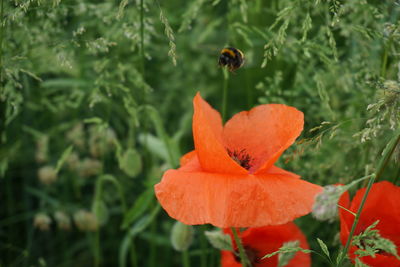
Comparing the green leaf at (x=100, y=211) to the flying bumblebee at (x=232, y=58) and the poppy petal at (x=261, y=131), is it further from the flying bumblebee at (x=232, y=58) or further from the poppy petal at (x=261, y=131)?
the flying bumblebee at (x=232, y=58)

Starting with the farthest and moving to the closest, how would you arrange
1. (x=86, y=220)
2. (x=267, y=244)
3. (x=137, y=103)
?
(x=137, y=103)
(x=86, y=220)
(x=267, y=244)

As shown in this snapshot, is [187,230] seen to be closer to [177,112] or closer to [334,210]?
[334,210]

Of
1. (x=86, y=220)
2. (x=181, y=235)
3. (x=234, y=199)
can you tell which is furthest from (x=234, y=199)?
(x=86, y=220)

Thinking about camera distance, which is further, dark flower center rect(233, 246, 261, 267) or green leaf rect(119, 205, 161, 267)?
green leaf rect(119, 205, 161, 267)

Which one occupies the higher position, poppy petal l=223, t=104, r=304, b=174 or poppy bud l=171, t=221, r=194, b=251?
poppy petal l=223, t=104, r=304, b=174

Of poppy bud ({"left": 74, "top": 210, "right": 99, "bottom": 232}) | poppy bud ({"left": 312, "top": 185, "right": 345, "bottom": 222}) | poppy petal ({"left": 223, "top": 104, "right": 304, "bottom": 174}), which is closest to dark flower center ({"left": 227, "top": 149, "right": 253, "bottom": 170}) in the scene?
poppy petal ({"left": 223, "top": 104, "right": 304, "bottom": 174})

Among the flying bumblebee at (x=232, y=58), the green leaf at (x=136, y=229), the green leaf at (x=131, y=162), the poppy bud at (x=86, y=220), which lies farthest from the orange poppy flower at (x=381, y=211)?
the poppy bud at (x=86, y=220)

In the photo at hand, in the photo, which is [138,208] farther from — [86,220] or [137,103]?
[137,103]

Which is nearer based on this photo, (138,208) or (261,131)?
(261,131)

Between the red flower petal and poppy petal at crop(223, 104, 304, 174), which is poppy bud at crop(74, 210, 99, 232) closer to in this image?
poppy petal at crop(223, 104, 304, 174)
